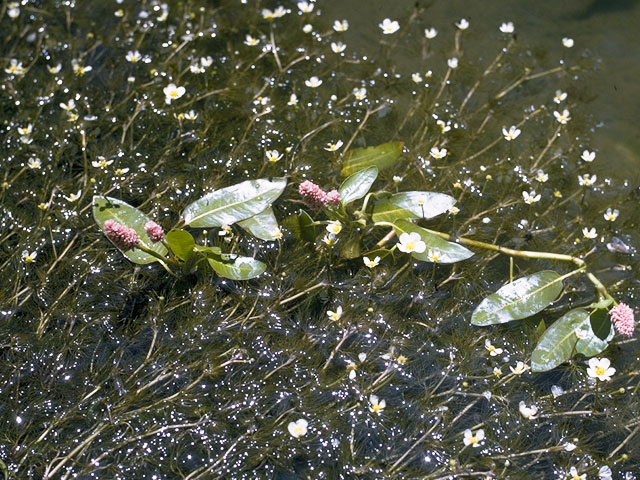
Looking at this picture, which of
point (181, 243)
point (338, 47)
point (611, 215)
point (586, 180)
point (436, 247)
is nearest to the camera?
point (181, 243)

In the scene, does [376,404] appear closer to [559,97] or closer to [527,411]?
[527,411]

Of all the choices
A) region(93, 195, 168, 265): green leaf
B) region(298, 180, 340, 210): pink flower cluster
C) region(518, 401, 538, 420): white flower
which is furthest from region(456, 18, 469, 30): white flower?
region(518, 401, 538, 420): white flower

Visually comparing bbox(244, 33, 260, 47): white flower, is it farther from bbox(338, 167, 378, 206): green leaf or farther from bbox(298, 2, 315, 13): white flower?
bbox(338, 167, 378, 206): green leaf

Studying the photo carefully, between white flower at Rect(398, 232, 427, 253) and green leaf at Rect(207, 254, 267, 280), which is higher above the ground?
green leaf at Rect(207, 254, 267, 280)

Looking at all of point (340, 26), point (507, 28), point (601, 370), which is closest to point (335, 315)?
point (601, 370)

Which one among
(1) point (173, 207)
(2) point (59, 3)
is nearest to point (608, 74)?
(1) point (173, 207)

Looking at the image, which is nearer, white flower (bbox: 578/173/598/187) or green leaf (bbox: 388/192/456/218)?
green leaf (bbox: 388/192/456/218)

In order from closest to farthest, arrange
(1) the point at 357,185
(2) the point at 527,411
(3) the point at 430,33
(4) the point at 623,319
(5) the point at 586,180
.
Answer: (2) the point at 527,411, (4) the point at 623,319, (1) the point at 357,185, (5) the point at 586,180, (3) the point at 430,33
